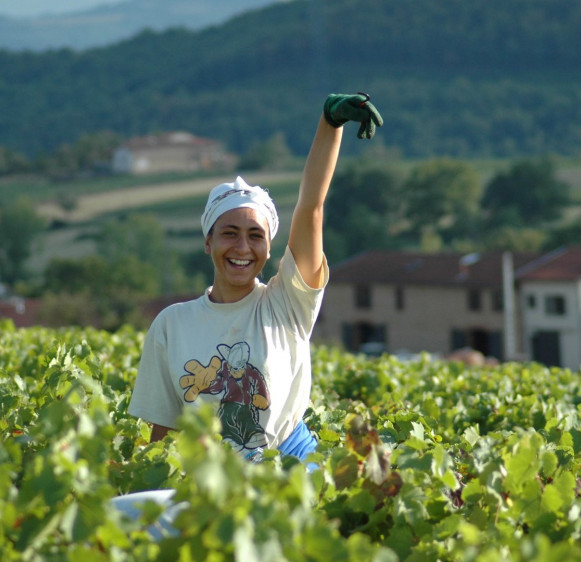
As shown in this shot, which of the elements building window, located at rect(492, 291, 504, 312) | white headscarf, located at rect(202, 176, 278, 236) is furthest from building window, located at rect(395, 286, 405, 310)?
white headscarf, located at rect(202, 176, 278, 236)

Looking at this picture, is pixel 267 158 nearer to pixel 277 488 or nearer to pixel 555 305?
pixel 555 305

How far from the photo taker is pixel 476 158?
15175cm

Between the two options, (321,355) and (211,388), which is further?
(321,355)

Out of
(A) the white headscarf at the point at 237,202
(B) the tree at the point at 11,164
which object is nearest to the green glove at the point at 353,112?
(A) the white headscarf at the point at 237,202

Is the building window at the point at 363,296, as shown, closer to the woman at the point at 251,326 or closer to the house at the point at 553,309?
the house at the point at 553,309

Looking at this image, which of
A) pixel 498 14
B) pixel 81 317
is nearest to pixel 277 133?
pixel 498 14

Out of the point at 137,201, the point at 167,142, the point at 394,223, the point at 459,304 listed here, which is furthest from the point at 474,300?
the point at 167,142

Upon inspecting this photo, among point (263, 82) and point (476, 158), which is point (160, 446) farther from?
point (263, 82)

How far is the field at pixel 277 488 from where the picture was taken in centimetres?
262

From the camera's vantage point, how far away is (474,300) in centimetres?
7250

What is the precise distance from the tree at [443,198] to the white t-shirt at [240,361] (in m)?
111

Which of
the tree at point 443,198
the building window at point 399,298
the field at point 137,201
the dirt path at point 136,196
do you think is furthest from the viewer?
the dirt path at point 136,196

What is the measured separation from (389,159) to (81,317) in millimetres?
73143

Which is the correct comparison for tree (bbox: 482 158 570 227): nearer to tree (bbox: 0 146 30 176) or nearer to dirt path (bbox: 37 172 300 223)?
dirt path (bbox: 37 172 300 223)
